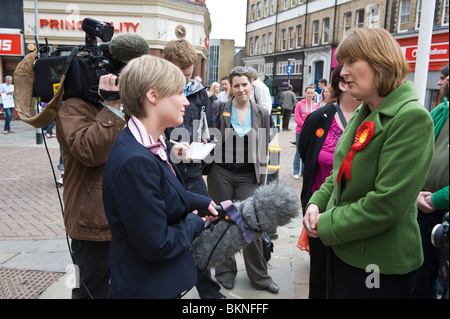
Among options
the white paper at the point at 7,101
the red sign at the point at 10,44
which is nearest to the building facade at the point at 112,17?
the red sign at the point at 10,44

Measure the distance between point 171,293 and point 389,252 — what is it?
102 cm

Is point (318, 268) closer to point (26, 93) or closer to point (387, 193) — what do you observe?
point (387, 193)

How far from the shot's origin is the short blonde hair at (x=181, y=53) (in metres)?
3.04

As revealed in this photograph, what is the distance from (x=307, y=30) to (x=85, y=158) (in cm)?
3343

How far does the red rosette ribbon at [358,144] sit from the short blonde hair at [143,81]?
0.90 metres

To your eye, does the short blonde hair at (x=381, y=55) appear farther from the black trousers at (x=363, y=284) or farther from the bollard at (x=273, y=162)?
the bollard at (x=273, y=162)

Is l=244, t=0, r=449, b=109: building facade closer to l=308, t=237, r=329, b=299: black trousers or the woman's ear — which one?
l=308, t=237, r=329, b=299: black trousers

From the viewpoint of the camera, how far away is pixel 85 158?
6.68 ft

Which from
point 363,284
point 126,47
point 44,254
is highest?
point 126,47

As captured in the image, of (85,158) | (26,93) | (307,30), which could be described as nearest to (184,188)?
(85,158)

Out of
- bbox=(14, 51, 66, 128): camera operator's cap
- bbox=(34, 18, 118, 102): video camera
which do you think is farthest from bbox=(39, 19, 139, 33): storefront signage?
bbox=(34, 18, 118, 102): video camera

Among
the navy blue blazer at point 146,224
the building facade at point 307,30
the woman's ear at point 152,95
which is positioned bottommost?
the navy blue blazer at point 146,224

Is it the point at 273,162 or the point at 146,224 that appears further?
the point at 273,162
